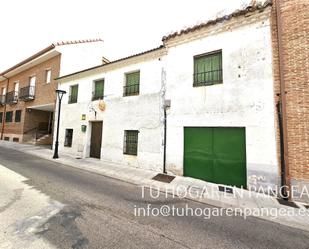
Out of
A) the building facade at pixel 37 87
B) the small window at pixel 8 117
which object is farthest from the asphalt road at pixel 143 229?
the small window at pixel 8 117

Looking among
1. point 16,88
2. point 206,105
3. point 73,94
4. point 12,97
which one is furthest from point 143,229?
point 16,88

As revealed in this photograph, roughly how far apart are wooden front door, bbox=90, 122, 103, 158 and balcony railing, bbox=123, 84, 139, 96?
2.64 m

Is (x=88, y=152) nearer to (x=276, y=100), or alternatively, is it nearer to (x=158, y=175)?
(x=158, y=175)

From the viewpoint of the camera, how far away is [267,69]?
5621 mm

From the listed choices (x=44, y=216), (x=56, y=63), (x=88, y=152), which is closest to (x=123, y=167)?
(x=88, y=152)

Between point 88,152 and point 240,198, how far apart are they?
879 centimetres

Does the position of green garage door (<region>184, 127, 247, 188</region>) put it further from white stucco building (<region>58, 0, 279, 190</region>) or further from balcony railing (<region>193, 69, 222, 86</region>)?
balcony railing (<region>193, 69, 222, 86</region>)

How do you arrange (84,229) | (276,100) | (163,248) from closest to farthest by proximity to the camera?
(163,248) < (84,229) < (276,100)

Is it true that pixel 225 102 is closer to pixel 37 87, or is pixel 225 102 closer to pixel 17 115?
pixel 37 87

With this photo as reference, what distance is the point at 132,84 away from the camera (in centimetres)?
907

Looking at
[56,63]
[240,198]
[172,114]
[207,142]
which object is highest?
[56,63]

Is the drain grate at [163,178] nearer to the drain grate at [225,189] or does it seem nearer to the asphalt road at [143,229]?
the asphalt road at [143,229]

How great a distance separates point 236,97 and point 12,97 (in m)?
21.6

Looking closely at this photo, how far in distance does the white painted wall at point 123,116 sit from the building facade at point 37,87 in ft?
13.2
